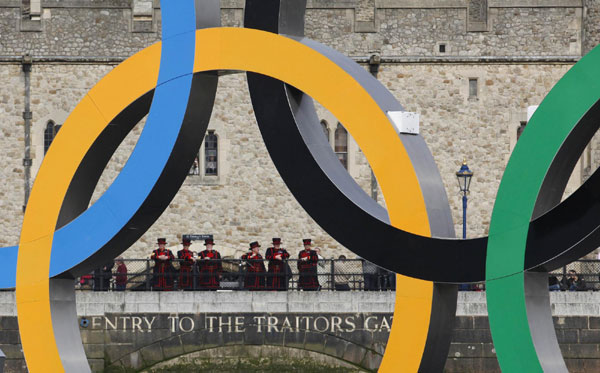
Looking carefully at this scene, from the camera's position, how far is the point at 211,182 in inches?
1203

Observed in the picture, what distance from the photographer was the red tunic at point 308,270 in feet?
74.5

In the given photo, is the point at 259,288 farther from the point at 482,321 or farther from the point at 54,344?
the point at 54,344

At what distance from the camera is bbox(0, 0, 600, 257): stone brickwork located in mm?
30422

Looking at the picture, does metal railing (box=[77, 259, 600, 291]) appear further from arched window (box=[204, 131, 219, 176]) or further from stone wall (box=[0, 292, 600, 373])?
arched window (box=[204, 131, 219, 176])

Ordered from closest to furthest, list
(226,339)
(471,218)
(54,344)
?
(54,344) < (226,339) < (471,218)

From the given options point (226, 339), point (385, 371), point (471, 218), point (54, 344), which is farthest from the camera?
point (471, 218)

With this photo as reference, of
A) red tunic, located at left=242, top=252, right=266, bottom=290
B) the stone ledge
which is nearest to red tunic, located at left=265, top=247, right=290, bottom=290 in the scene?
red tunic, located at left=242, top=252, right=266, bottom=290

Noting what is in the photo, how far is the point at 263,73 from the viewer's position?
1114 cm

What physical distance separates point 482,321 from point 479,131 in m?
9.43

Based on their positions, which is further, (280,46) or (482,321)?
(482,321)

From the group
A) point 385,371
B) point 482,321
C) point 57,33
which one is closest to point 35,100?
point 57,33

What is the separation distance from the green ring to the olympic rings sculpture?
0.01m

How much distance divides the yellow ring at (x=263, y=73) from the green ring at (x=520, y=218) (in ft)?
1.94

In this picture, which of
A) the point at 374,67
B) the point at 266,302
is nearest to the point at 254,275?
the point at 266,302
